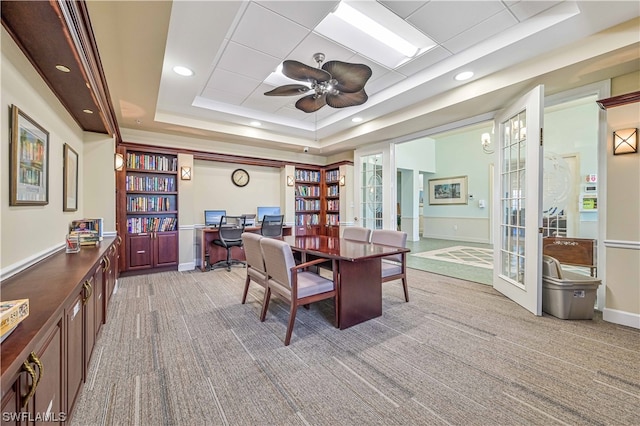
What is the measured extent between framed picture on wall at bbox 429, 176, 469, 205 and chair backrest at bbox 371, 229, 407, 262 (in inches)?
226

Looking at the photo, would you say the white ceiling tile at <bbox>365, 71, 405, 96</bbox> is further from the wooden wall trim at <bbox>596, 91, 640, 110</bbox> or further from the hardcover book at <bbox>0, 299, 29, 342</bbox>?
the hardcover book at <bbox>0, 299, 29, 342</bbox>

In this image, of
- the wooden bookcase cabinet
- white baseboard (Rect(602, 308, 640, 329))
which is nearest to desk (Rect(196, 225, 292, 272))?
the wooden bookcase cabinet

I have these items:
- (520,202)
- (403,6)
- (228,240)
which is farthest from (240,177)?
(520,202)

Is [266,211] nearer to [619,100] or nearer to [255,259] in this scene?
[255,259]

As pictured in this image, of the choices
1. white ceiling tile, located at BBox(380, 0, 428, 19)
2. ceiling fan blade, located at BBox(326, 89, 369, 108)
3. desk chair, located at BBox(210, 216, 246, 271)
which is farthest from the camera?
desk chair, located at BBox(210, 216, 246, 271)

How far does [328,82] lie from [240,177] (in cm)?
359

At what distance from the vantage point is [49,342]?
1.07 metres

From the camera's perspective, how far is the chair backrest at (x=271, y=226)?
16.3 ft

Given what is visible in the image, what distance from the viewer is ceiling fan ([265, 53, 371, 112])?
2.31m

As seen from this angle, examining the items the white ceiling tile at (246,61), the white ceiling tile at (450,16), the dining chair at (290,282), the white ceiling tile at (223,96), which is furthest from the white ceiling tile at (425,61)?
the dining chair at (290,282)

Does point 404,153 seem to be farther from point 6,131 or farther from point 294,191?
point 6,131

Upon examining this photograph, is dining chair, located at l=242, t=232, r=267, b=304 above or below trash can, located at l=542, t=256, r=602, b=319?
above

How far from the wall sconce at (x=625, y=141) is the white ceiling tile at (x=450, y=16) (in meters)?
1.65

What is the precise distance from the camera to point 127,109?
11.4 ft
